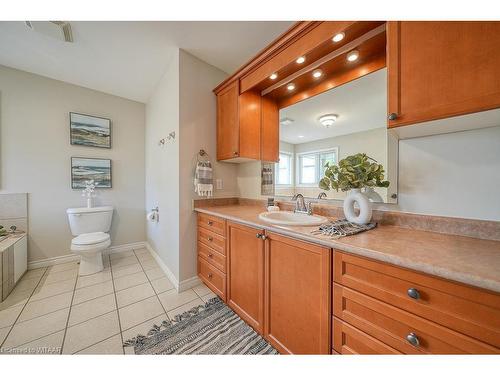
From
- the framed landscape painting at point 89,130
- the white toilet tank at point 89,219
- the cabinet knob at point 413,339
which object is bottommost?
the cabinet knob at point 413,339

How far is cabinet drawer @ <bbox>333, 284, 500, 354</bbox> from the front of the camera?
58 cm

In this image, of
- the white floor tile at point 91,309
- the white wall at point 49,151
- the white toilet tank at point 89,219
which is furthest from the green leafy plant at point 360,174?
the white wall at point 49,151

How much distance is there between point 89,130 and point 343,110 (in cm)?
323

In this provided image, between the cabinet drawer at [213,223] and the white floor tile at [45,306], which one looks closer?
the white floor tile at [45,306]

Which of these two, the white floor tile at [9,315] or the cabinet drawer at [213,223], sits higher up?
the cabinet drawer at [213,223]

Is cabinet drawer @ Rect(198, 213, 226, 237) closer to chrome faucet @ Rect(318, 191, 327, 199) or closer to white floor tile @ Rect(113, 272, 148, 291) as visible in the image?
chrome faucet @ Rect(318, 191, 327, 199)

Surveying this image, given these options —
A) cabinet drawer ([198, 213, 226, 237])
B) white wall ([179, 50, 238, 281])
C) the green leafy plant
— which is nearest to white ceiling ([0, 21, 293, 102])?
white wall ([179, 50, 238, 281])

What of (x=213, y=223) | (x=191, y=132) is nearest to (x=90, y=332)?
(x=213, y=223)

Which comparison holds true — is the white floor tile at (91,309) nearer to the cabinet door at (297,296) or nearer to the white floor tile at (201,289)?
the white floor tile at (201,289)

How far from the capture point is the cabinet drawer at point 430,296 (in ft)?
1.78

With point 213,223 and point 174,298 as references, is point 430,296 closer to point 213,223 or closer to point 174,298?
point 213,223

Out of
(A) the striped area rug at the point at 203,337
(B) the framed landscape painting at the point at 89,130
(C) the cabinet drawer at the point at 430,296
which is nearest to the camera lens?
(C) the cabinet drawer at the point at 430,296

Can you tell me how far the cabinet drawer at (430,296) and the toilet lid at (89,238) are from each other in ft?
Answer: 8.54
